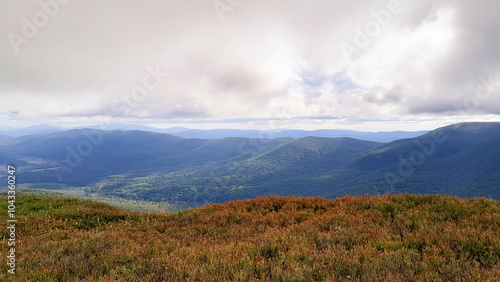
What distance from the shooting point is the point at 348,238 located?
22.9 feet

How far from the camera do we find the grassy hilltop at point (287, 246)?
16.6ft

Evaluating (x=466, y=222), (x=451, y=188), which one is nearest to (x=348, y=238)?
(x=466, y=222)

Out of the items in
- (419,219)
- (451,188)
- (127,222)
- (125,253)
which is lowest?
(451,188)

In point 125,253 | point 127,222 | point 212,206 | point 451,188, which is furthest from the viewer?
point 451,188

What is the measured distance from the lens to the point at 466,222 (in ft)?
24.6

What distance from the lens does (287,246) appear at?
6707 millimetres

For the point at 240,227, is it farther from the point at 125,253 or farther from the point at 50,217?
the point at 50,217

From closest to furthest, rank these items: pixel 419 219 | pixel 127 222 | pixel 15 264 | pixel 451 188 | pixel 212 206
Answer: pixel 15 264 < pixel 419 219 < pixel 127 222 < pixel 212 206 < pixel 451 188

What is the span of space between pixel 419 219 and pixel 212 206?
30.2ft

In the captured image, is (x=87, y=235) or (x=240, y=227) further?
(x=240, y=227)

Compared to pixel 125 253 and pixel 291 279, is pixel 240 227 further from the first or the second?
pixel 291 279

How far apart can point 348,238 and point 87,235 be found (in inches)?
329

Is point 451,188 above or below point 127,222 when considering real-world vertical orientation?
below

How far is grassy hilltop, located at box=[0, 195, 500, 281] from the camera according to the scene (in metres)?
5.07
